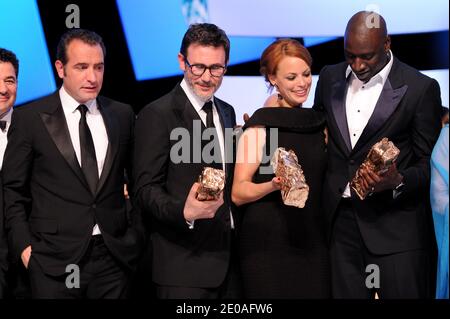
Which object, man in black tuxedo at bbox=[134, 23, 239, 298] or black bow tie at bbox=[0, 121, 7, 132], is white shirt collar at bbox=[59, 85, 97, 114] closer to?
man in black tuxedo at bbox=[134, 23, 239, 298]

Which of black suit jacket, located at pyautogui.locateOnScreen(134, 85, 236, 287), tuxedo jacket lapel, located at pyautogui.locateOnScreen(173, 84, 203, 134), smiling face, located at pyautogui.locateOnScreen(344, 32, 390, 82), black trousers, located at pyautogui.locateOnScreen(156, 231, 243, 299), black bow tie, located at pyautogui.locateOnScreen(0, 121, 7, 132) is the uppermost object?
smiling face, located at pyautogui.locateOnScreen(344, 32, 390, 82)

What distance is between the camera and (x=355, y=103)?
132 inches

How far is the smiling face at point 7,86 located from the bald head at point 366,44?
1633 mm

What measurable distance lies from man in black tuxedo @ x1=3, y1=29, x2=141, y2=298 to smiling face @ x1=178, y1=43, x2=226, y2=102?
0.40 meters

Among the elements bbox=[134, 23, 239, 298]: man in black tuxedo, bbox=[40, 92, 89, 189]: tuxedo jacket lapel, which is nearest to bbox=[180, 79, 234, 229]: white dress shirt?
bbox=[134, 23, 239, 298]: man in black tuxedo

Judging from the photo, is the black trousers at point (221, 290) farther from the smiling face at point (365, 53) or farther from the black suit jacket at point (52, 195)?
the smiling face at point (365, 53)

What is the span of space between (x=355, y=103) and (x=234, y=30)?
5.25ft

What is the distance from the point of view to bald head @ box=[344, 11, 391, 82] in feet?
10.8

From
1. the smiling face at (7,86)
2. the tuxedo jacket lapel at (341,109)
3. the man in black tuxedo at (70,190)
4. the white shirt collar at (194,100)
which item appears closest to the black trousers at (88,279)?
the man in black tuxedo at (70,190)

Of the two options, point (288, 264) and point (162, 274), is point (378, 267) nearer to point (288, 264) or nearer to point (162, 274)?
point (288, 264)

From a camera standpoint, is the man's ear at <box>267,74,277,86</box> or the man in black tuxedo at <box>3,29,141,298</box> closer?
the man in black tuxedo at <box>3,29,141,298</box>

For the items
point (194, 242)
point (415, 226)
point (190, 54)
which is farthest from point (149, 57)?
point (415, 226)

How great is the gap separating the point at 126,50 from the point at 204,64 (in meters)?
1.57
